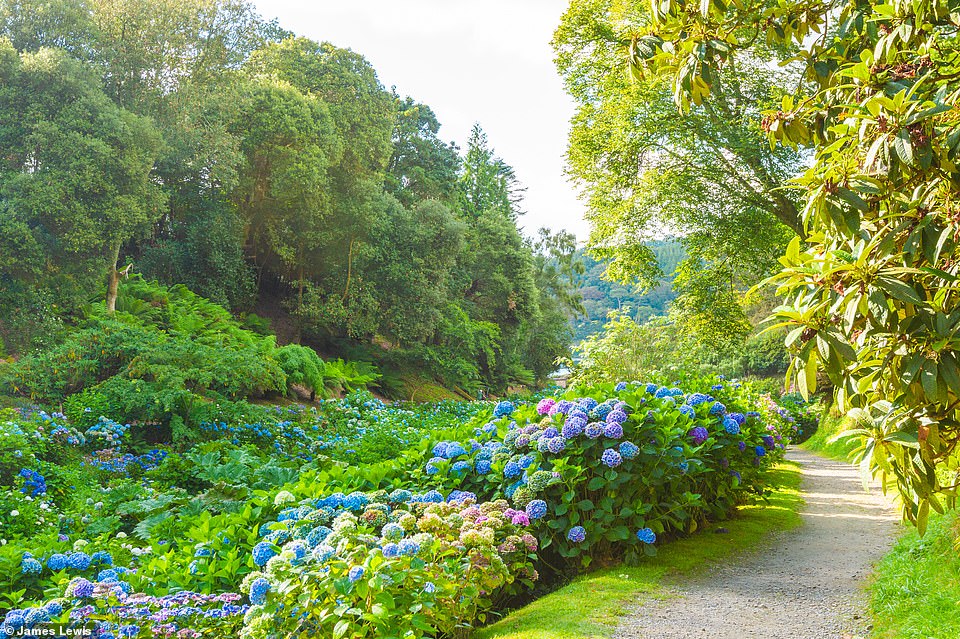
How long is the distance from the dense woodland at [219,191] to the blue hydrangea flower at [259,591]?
32.9 ft

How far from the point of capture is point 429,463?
4234 mm

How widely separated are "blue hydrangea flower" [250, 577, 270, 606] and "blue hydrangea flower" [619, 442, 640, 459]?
2.26 metres

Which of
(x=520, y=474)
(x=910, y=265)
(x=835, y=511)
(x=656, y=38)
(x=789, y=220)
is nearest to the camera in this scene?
(x=910, y=265)

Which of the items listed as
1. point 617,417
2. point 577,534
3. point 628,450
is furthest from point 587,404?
point 577,534

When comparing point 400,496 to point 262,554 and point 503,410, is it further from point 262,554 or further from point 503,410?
point 503,410

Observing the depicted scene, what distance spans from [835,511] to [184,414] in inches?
285

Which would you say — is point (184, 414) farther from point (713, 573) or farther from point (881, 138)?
point (881, 138)

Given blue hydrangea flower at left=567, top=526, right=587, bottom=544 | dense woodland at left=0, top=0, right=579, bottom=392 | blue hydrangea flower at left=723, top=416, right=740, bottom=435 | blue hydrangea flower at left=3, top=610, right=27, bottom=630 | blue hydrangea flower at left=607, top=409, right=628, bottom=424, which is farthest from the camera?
dense woodland at left=0, top=0, right=579, bottom=392

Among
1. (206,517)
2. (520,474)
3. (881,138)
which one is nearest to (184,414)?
(206,517)

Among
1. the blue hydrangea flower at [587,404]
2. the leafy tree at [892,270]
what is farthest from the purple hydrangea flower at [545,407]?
the leafy tree at [892,270]

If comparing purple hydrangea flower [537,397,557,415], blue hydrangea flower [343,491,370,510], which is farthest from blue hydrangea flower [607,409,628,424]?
blue hydrangea flower [343,491,370,510]

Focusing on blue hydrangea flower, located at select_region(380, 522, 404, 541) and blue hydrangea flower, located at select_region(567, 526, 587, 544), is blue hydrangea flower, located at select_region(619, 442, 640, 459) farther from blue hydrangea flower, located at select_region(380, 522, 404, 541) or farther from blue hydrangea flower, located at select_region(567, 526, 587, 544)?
blue hydrangea flower, located at select_region(380, 522, 404, 541)

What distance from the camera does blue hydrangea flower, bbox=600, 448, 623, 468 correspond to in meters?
4.02

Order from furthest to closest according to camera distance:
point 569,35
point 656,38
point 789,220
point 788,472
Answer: point 569,35, point 789,220, point 788,472, point 656,38
